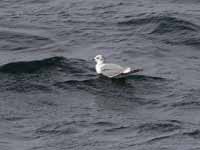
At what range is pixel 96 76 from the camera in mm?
30266

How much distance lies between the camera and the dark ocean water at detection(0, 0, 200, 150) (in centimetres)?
2509

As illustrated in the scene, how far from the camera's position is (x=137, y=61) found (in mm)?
31922

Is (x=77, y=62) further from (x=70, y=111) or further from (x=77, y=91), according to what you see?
(x=70, y=111)

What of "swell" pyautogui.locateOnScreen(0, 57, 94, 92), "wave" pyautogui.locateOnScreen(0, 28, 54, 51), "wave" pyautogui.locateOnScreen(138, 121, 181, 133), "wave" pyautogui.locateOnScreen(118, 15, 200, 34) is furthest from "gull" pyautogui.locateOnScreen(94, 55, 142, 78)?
"wave" pyautogui.locateOnScreen(118, 15, 200, 34)

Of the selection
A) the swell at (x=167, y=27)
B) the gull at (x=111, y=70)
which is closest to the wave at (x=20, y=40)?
the swell at (x=167, y=27)

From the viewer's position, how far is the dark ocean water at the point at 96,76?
2509cm

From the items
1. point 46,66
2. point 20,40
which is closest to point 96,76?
point 46,66

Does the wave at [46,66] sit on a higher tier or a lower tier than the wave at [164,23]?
lower

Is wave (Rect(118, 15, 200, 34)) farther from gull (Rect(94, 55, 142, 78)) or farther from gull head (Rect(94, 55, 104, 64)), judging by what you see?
gull (Rect(94, 55, 142, 78))

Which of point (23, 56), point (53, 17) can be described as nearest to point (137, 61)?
point (23, 56)

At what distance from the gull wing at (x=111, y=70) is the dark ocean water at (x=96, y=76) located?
0.95 feet

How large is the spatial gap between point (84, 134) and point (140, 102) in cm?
345

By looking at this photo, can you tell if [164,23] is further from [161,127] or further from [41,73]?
[161,127]

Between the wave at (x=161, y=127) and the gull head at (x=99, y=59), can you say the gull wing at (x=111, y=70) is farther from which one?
the wave at (x=161, y=127)
